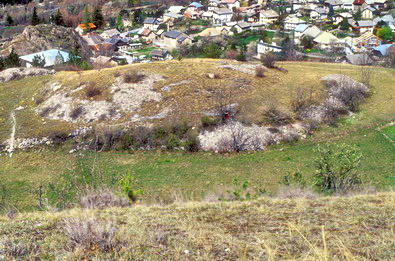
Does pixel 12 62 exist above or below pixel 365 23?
above

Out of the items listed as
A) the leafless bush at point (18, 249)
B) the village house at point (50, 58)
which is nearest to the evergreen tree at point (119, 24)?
the village house at point (50, 58)

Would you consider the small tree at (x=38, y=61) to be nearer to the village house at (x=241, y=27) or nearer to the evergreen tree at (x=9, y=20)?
the village house at (x=241, y=27)

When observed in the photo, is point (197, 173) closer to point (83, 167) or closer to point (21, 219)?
point (83, 167)

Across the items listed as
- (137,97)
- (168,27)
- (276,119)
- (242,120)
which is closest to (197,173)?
(242,120)

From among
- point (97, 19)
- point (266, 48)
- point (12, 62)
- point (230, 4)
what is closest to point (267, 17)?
point (230, 4)

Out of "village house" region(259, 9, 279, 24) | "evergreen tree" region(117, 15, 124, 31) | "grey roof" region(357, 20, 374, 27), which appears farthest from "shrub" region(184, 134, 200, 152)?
"evergreen tree" region(117, 15, 124, 31)

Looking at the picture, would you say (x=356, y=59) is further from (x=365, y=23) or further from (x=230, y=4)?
(x=230, y=4)

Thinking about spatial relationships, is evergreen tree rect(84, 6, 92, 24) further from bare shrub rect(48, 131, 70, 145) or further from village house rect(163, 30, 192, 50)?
bare shrub rect(48, 131, 70, 145)
